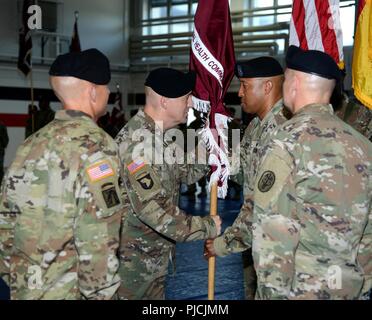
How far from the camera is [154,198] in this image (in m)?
2.79

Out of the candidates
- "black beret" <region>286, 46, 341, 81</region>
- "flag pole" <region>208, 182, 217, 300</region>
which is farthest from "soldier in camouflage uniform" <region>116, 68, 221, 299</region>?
"black beret" <region>286, 46, 341, 81</region>

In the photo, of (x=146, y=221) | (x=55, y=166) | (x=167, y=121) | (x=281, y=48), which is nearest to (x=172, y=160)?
(x=167, y=121)

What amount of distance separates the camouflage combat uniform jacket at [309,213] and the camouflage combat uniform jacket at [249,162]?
38 centimetres

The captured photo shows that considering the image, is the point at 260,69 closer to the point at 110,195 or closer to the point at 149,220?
the point at 149,220

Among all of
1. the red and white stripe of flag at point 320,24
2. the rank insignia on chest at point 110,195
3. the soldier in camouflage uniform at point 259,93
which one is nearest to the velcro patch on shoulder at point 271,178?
the rank insignia on chest at point 110,195

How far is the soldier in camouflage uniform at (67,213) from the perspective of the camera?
6.87ft

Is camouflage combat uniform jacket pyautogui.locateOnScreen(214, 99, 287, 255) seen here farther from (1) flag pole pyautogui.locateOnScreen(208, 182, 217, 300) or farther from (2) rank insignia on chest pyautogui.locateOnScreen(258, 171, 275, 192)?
(2) rank insignia on chest pyautogui.locateOnScreen(258, 171, 275, 192)

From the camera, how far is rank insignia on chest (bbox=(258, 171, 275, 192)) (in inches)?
84.3

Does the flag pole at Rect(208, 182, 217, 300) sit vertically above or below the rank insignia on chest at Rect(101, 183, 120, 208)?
below

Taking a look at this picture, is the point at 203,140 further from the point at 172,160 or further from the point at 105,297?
the point at 105,297

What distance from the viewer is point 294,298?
216 centimetres

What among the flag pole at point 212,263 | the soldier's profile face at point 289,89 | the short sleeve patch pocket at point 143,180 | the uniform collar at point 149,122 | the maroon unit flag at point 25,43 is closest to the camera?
the soldier's profile face at point 289,89

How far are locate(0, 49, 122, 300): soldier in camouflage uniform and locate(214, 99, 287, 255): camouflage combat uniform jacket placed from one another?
751 millimetres

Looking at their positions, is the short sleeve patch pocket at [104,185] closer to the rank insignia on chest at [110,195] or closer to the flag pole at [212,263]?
the rank insignia on chest at [110,195]
